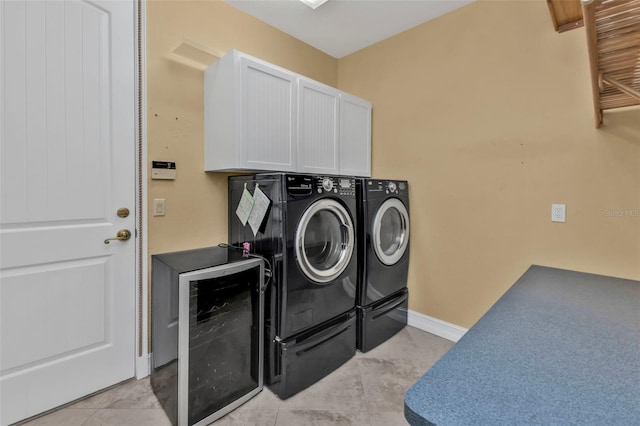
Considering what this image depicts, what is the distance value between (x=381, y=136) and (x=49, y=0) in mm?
2510

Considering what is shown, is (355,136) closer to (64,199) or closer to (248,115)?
(248,115)

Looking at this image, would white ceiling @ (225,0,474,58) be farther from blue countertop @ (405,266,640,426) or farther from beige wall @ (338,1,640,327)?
blue countertop @ (405,266,640,426)

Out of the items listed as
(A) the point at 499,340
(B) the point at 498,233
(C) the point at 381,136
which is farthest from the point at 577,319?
(C) the point at 381,136

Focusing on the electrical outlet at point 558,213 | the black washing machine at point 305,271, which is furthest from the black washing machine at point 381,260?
the electrical outlet at point 558,213

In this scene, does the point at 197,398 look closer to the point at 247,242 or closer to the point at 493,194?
the point at 247,242

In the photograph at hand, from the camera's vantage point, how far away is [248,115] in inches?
78.2

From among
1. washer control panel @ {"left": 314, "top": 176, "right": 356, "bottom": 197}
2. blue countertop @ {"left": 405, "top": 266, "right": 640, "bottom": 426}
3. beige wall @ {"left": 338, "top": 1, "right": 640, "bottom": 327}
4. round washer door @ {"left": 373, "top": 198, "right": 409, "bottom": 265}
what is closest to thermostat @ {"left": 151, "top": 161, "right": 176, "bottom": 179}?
washer control panel @ {"left": 314, "top": 176, "right": 356, "bottom": 197}

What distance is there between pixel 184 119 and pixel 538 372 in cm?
231

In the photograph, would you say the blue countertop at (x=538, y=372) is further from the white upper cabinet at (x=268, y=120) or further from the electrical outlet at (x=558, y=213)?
the white upper cabinet at (x=268, y=120)

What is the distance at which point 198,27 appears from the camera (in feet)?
7.03

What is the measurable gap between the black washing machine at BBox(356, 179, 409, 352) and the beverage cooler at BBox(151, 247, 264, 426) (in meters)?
0.87

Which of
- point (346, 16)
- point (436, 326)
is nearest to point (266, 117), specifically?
point (346, 16)

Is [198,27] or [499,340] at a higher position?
[198,27]

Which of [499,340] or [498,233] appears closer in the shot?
[499,340]
